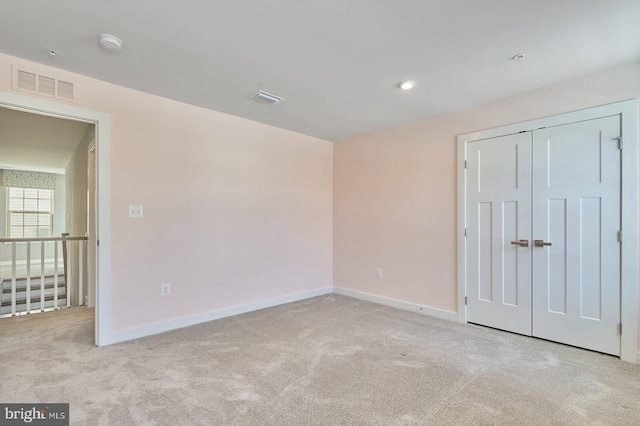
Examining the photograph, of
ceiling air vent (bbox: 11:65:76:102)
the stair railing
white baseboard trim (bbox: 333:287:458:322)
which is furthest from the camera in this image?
the stair railing

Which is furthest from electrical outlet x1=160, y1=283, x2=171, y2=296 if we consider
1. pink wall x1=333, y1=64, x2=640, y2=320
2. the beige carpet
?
pink wall x1=333, y1=64, x2=640, y2=320

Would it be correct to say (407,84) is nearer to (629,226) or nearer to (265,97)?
(265,97)

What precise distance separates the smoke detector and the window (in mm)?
Answer: 9072

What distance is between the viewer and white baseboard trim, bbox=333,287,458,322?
11.5 ft

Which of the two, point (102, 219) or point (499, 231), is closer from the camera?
point (102, 219)

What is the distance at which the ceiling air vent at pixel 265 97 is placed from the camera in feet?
9.74

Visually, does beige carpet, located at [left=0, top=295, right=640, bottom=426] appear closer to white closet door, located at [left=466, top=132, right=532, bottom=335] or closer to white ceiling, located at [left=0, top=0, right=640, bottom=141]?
white closet door, located at [left=466, top=132, right=532, bottom=335]

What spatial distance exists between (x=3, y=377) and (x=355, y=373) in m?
2.56

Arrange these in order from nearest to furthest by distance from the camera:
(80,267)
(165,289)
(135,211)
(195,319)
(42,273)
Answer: (135,211)
(165,289)
(195,319)
(42,273)
(80,267)

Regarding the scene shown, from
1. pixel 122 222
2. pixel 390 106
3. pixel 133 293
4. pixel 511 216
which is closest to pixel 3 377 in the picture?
pixel 133 293

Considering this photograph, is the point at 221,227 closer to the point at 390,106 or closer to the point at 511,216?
the point at 390,106

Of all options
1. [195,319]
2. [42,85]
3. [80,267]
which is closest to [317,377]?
[195,319]

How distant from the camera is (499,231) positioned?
315 centimetres

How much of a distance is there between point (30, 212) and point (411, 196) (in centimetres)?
1045
